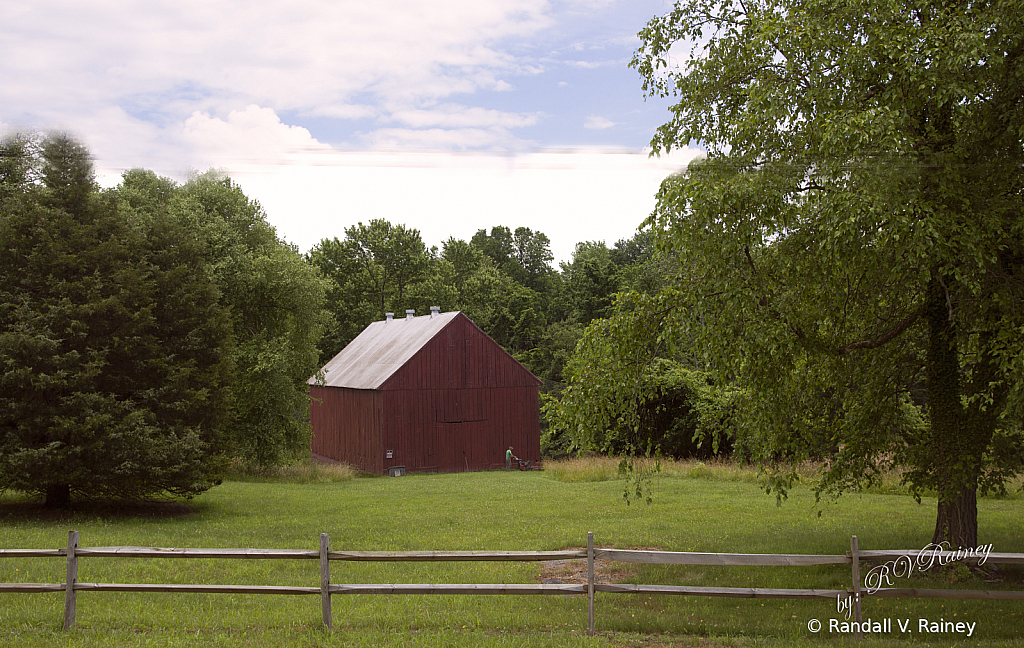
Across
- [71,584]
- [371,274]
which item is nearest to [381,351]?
[371,274]

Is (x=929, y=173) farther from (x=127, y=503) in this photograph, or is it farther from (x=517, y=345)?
(x=517, y=345)

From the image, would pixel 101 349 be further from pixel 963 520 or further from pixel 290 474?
pixel 963 520

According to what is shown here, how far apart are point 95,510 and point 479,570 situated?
34.8ft

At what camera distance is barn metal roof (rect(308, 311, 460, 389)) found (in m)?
37.6

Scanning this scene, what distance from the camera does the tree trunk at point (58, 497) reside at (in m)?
17.2

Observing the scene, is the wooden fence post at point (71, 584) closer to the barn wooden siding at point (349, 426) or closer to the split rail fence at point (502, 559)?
the split rail fence at point (502, 559)

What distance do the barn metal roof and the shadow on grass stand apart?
1525 centimetres

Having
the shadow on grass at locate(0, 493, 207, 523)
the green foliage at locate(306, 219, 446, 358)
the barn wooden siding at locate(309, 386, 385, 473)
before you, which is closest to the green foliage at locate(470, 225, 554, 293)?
the green foliage at locate(306, 219, 446, 358)

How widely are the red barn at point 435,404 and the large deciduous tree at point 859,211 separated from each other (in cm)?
2645

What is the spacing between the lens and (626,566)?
40.8ft

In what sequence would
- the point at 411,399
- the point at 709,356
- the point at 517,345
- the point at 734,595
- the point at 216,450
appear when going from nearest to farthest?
the point at 734,595
the point at 709,356
the point at 216,450
the point at 411,399
the point at 517,345

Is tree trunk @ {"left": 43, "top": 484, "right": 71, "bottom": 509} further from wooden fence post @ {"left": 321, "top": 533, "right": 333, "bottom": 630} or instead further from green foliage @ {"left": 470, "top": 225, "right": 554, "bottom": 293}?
green foliage @ {"left": 470, "top": 225, "right": 554, "bottom": 293}

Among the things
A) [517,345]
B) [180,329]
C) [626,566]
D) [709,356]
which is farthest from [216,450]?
[517,345]

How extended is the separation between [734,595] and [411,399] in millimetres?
29403
